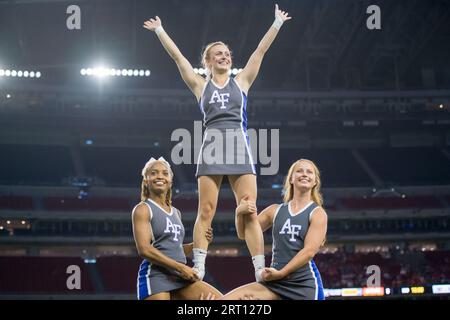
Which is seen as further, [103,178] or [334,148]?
A: [334,148]

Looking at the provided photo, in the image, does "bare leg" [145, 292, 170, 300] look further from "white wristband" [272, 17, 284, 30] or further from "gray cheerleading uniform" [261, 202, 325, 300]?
"white wristband" [272, 17, 284, 30]

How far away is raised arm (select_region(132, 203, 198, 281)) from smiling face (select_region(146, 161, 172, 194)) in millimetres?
229

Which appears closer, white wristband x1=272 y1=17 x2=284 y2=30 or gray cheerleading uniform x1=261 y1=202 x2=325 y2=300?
gray cheerleading uniform x1=261 y1=202 x2=325 y2=300

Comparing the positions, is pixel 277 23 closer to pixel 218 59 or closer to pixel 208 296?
pixel 218 59

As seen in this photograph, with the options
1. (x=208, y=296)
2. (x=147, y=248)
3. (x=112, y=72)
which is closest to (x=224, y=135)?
(x=147, y=248)

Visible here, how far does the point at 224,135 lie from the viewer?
21.5 feet

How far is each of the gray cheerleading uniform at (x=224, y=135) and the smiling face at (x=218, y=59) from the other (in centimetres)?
17

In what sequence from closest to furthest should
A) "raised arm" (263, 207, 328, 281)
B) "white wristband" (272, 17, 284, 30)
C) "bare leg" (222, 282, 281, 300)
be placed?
"raised arm" (263, 207, 328, 281) < "bare leg" (222, 282, 281, 300) < "white wristband" (272, 17, 284, 30)

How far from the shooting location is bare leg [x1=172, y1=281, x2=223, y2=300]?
18.5ft

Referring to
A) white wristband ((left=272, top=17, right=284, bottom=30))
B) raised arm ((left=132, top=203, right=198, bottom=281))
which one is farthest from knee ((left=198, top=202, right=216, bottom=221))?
white wristband ((left=272, top=17, right=284, bottom=30))
